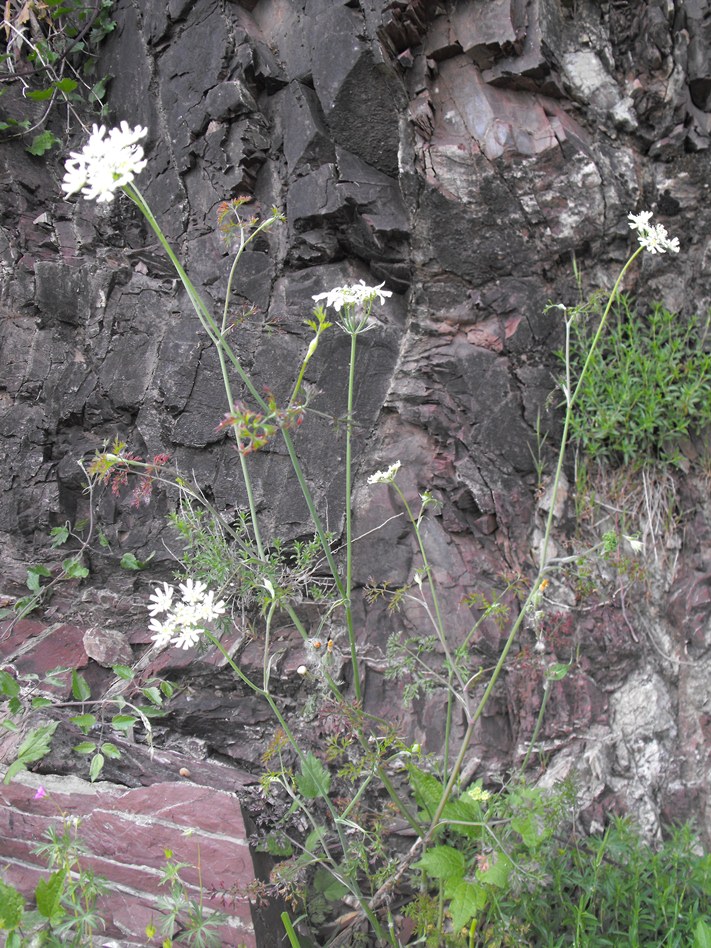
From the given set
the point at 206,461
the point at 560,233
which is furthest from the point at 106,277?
the point at 560,233

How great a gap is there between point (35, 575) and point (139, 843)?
145 centimetres

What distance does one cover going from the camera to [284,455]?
3324 millimetres

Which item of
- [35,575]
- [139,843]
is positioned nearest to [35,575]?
[35,575]

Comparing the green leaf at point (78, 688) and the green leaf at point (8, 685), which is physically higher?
the green leaf at point (8, 685)

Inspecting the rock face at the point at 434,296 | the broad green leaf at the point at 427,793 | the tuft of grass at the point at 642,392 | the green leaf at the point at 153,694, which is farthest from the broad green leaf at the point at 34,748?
the tuft of grass at the point at 642,392

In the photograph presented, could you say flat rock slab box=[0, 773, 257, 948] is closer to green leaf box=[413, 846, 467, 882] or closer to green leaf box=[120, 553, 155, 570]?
green leaf box=[413, 846, 467, 882]

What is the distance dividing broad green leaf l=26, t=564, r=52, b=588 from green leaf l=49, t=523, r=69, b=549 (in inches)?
5.0

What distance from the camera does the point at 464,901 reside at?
1.99 meters

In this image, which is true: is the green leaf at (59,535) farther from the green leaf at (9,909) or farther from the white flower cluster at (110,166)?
the white flower cluster at (110,166)

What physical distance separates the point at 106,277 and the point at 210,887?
2815 millimetres

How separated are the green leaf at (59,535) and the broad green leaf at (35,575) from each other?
13 centimetres

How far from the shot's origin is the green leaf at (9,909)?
1948mm

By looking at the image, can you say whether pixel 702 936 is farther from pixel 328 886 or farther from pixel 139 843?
pixel 139 843

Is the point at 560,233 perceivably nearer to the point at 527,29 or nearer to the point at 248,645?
the point at 527,29
